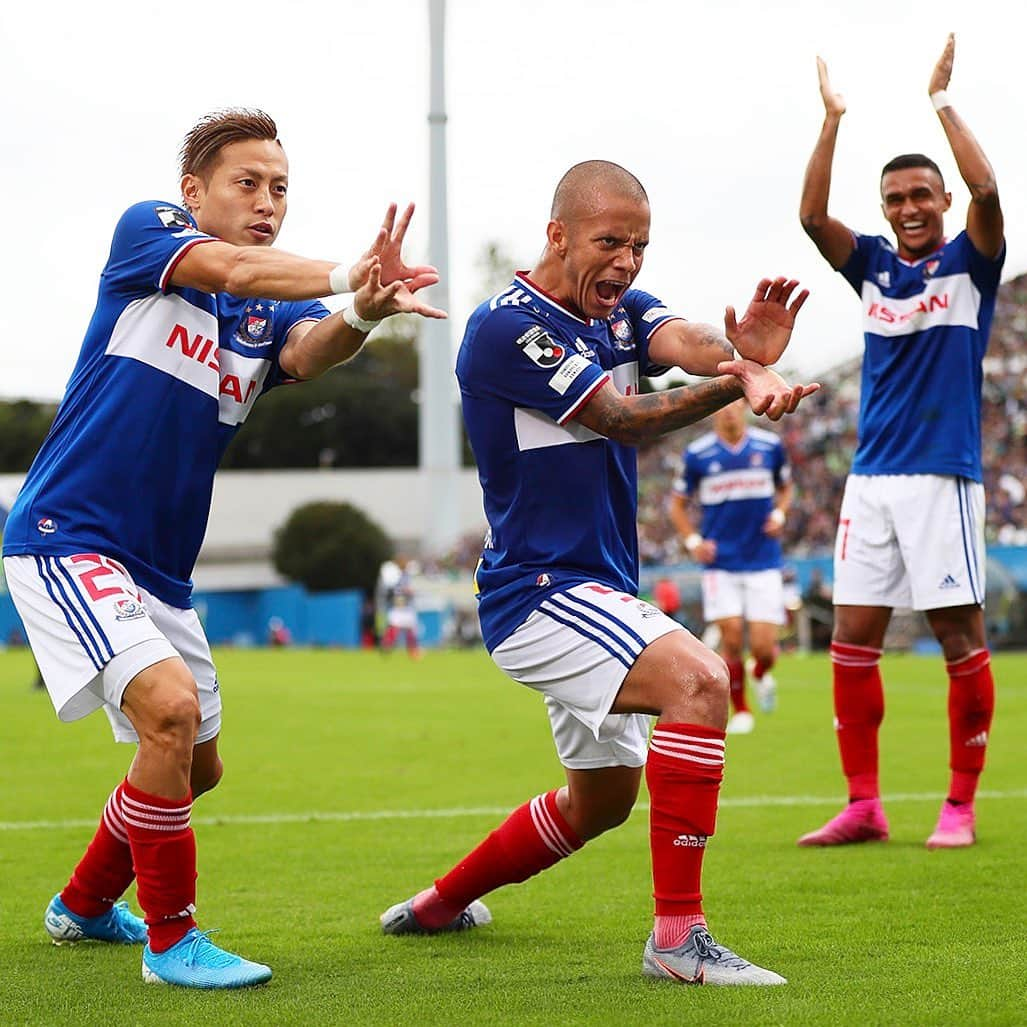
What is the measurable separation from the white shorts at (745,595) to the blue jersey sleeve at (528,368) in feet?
30.1

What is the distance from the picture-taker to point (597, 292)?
15.8 ft

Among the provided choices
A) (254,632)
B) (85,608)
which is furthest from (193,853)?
(254,632)

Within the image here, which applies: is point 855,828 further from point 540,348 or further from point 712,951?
point 540,348

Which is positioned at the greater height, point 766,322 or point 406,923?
point 766,322

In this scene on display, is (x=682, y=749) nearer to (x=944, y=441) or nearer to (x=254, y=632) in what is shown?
(x=944, y=441)

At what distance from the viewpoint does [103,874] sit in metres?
5.22

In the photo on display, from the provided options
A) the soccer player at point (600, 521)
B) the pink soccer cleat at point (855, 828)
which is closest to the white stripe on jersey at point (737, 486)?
the pink soccer cleat at point (855, 828)

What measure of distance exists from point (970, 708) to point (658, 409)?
3.34 m

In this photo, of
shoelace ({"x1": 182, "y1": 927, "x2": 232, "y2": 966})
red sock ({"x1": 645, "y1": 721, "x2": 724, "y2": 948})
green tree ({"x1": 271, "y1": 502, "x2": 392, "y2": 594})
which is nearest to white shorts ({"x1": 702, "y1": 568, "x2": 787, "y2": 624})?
red sock ({"x1": 645, "y1": 721, "x2": 724, "y2": 948})

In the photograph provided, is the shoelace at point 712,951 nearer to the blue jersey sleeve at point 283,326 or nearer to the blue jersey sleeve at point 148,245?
the blue jersey sleeve at point 283,326

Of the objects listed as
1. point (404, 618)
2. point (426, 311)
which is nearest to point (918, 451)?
point (426, 311)

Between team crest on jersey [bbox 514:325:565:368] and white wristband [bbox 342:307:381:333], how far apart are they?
429 mm

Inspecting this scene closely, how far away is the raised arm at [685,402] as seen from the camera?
169 inches

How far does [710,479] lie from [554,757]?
3.34m
